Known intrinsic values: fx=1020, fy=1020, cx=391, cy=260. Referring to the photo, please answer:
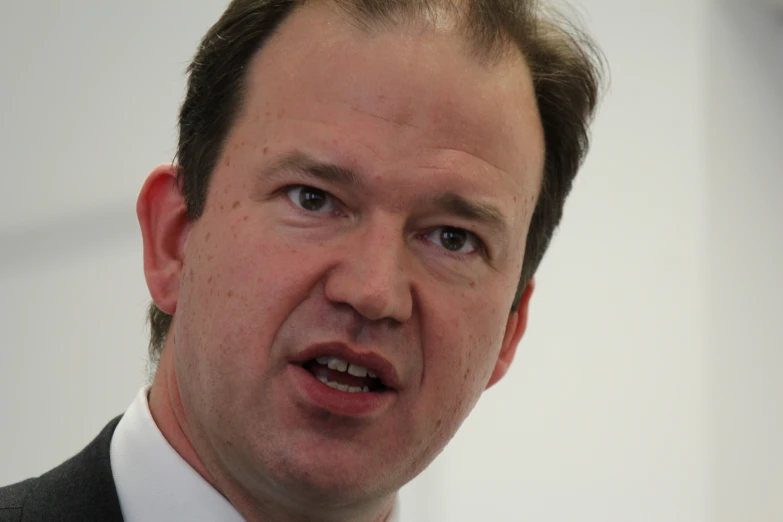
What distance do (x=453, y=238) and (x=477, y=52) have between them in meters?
0.24

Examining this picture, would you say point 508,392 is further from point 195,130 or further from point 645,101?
point 195,130

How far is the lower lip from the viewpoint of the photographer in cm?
113

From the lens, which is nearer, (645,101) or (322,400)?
(322,400)

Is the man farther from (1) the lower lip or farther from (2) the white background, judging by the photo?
(2) the white background

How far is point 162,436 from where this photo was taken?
1261mm

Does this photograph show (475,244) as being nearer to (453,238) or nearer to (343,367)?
(453,238)

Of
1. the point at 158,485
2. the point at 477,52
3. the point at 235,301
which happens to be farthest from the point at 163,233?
the point at 477,52

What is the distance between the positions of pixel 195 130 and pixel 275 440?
0.48 meters

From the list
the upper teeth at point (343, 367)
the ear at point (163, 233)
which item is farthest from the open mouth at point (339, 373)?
the ear at point (163, 233)

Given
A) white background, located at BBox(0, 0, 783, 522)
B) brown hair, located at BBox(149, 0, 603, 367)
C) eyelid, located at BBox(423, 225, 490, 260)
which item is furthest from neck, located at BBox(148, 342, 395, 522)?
white background, located at BBox(0, 0, 783, 522)

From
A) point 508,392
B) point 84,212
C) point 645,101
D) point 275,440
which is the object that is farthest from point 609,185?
point 275,440

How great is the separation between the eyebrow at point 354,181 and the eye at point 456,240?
2 centimetres

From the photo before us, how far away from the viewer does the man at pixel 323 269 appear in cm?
115

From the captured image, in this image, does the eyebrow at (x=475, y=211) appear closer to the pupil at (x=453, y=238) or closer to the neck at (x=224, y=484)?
the pupil at (x=453, y=238)
